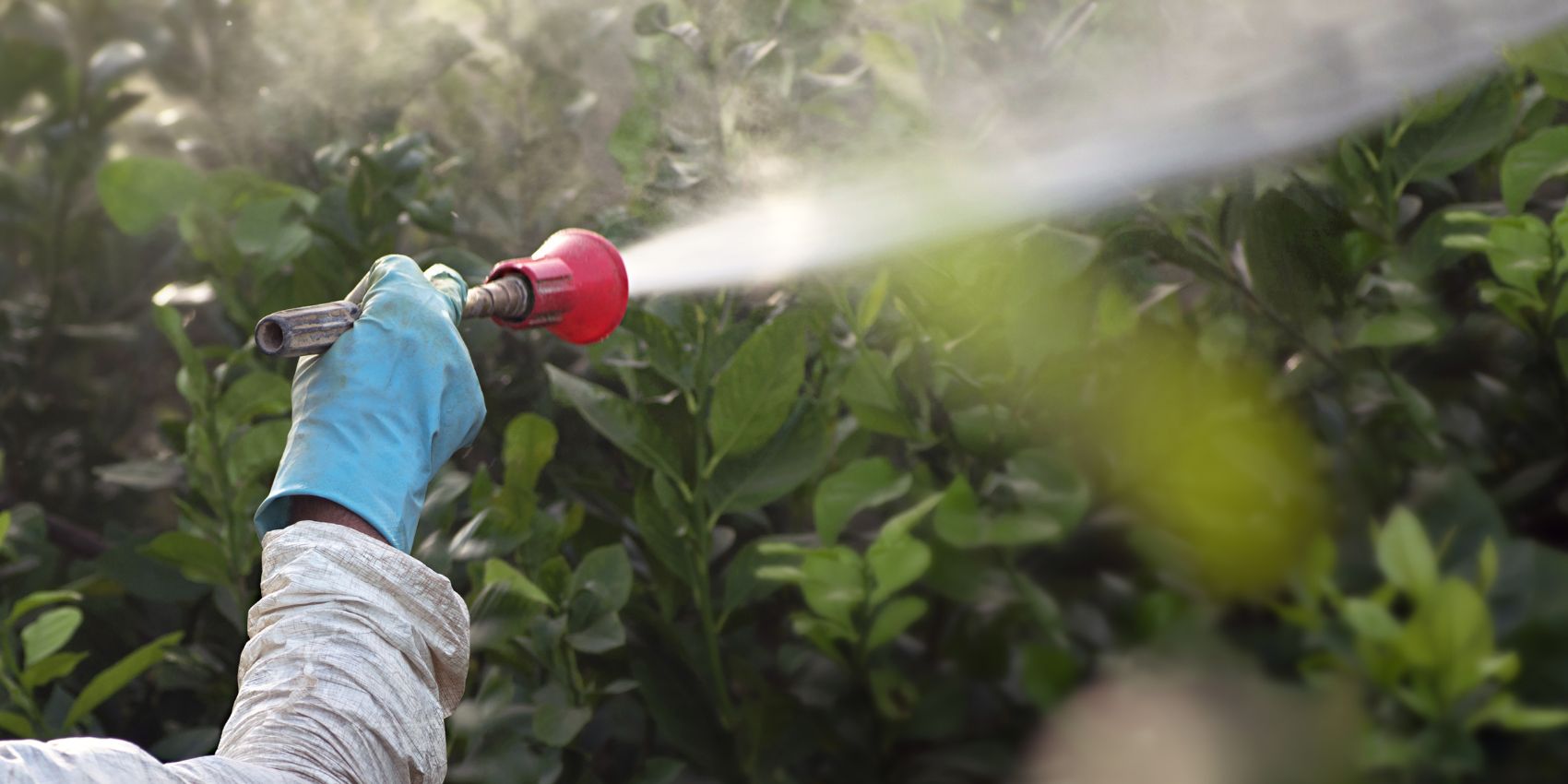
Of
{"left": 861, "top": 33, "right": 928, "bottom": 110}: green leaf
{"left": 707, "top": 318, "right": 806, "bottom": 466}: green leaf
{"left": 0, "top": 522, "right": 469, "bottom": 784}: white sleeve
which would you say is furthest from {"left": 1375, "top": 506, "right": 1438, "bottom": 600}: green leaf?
{"left": 0, "top": 522, "right": 469, "bottom": 784}: white sleeve

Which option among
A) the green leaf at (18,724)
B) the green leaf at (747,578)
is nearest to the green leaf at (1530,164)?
the green leaf at (747,578)

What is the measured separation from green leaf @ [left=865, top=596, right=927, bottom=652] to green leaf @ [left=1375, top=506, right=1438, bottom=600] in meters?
0.38

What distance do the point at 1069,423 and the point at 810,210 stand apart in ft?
1.06

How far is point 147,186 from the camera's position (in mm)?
1580

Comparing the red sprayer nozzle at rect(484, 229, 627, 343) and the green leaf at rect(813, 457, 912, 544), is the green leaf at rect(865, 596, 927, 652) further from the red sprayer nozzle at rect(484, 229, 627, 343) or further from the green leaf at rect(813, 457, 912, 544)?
the red sprayer nozzle at rect(484, 229, 627, 343)

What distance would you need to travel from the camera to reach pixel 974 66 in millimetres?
1458

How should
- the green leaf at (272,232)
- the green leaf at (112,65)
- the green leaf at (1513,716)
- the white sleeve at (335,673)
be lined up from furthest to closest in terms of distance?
the green leaf at (112,65) < the green leaf at (272,232) < the green leaf at (1513,716) < the white sleeve at (335,673)

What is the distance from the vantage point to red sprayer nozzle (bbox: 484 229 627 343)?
1.05 m

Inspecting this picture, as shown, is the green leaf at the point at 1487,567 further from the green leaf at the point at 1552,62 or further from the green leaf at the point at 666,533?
the green leaf at the point at 666,533

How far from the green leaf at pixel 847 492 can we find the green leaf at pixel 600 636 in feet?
0.64

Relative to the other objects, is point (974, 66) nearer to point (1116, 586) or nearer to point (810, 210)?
point (810, 210)

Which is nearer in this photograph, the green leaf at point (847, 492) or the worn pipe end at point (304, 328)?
the worn pipe end at point (304, 328)

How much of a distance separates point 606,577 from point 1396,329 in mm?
694

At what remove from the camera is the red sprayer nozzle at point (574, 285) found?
1.05 meters
